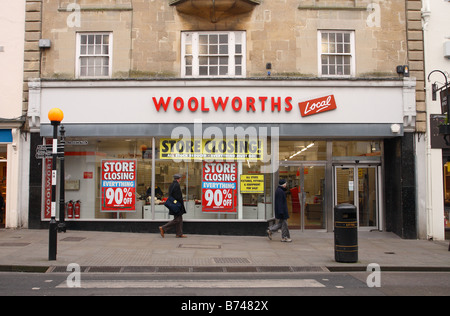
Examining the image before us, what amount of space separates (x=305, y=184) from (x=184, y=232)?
4.70m

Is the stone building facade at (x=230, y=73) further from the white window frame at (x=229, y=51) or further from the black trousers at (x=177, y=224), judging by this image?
the black trousers at (x=177, y=224)

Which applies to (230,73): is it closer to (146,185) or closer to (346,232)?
(146,185)

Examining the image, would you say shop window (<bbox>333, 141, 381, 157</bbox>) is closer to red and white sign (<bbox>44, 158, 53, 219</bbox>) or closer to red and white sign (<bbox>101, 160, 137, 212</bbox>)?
red and white sign (<bbox>101, 160, 137, 212</bbox>)

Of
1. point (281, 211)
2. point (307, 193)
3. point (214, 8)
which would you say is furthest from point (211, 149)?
point (214, 8)

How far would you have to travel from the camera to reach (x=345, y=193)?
51.4ft

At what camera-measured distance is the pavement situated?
31.6ft

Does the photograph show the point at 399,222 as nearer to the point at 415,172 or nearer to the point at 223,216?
the point at 415,172

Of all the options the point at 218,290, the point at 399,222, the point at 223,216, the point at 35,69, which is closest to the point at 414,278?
the point at 218,290

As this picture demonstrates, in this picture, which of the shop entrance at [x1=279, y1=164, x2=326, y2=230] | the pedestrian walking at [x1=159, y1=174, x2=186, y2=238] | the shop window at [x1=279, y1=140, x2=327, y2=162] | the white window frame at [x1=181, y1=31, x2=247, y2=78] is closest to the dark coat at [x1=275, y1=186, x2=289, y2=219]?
the shop entrance at [x1=279, y1=164, x2=326, y2=230]

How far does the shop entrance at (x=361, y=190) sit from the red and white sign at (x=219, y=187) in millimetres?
3866

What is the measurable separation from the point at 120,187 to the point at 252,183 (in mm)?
4608

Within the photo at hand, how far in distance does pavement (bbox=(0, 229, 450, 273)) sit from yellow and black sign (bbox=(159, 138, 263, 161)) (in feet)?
9.00

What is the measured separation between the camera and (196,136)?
14695 millimetres

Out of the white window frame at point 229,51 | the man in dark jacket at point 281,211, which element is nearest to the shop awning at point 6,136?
the white window frame at point 229,51
